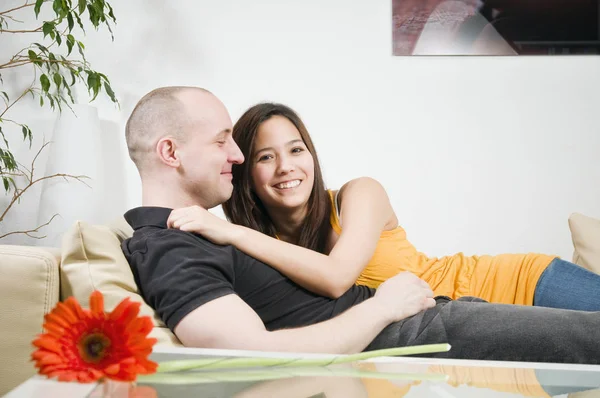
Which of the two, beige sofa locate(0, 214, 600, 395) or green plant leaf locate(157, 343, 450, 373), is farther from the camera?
beige sofa locate(0, 214, 600, 395)

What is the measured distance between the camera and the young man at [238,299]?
3.66ft

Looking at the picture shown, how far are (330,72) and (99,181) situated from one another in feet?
3.98

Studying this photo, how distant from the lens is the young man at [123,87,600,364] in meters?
1.12

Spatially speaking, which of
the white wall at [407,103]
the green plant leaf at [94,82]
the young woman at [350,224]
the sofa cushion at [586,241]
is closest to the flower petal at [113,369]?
the young woman at [350,224]

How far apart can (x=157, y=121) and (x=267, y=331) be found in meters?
0.70

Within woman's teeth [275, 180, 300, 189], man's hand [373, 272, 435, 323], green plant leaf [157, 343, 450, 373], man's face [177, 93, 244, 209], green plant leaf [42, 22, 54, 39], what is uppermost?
green plant leaf [42, 22, 54, 39]

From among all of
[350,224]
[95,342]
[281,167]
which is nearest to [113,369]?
[95,342]

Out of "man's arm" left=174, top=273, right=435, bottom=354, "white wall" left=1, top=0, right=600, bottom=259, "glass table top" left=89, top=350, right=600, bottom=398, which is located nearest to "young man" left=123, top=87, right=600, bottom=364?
"man's arm" left=174, top=273, right=435, bottom=354

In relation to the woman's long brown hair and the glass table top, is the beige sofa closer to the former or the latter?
the glass table top

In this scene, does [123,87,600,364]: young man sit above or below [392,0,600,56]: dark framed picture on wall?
below

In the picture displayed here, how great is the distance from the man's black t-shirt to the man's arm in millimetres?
26

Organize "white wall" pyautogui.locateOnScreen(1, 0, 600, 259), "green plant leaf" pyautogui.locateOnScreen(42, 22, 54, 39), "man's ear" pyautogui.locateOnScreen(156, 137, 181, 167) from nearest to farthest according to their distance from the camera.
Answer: "man's ear" pyautogui.locateOnScreen(156, 137, 181, 167)
"green plant leaf" pyautogui.locateOnScreen(42, 22, 54, 39)
"white wall" pyautogui.locateOnScreen(1, 0, 600, 259)

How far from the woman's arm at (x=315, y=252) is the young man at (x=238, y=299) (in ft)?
0.09

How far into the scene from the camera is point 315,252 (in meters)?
1.46
